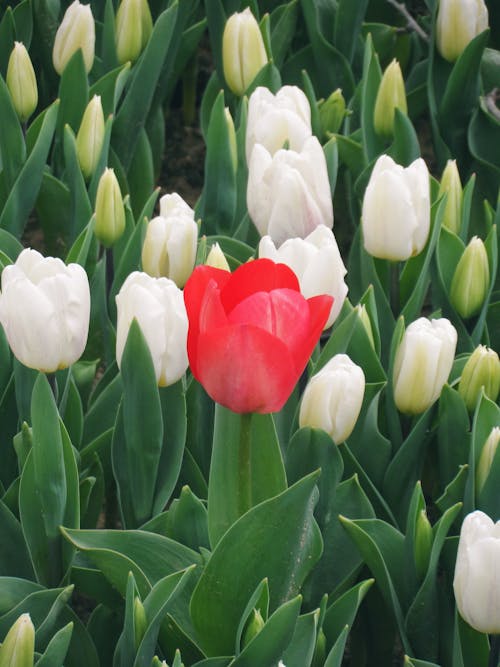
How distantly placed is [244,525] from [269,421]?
0.39 ft

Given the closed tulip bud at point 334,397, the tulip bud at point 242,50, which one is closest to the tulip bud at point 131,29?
the tulip bud at point 242,50

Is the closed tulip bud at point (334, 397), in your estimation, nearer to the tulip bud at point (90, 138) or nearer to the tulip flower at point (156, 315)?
the tulip flower at point (156, 315)

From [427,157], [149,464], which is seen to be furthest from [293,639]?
[427,157]

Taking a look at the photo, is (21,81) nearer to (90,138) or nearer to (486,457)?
(90,138)

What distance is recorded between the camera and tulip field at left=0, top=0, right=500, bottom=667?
107cm

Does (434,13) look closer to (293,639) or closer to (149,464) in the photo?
(149,464)

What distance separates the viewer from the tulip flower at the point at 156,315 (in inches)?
45.1

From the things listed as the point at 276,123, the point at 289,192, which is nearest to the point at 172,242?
the point at 289,192

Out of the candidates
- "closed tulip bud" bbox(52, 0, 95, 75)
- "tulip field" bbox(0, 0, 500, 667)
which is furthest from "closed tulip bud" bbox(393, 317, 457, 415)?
"closed tulip bud" bbox(52, 0, 95, 75)

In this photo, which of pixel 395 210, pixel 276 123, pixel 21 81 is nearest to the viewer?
pixel 395 210

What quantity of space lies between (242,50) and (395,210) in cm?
63

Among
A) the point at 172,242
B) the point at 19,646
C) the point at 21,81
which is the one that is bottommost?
Answer: the point at 19,646

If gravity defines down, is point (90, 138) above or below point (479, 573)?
above

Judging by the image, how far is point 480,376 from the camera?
1.38 meters
